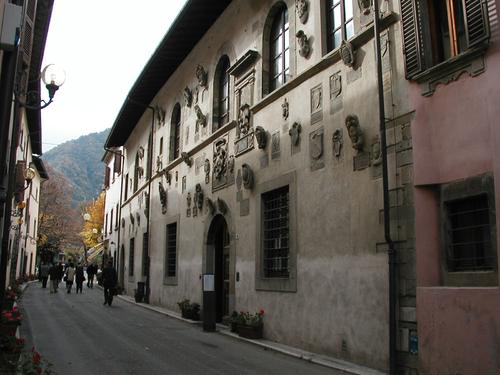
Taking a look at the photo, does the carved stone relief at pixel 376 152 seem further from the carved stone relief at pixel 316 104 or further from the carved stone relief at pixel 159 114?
the carved stone relief at pixel 159 114

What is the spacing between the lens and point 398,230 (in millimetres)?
7699

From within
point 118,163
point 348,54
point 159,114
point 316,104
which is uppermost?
point 118,163

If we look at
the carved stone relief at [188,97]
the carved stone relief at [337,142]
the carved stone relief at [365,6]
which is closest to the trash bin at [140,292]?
the carved stone relief at [188,97]

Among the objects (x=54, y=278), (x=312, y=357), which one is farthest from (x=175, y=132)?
(x=312, y=357)

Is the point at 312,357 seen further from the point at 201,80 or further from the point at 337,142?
the point at 201,80

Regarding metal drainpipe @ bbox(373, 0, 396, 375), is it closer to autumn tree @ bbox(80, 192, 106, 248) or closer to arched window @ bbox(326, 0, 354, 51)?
arched window @ bbox(326, 0, 354, 51)

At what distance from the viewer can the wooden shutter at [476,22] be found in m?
6.45

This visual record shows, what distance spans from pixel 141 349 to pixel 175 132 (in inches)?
457

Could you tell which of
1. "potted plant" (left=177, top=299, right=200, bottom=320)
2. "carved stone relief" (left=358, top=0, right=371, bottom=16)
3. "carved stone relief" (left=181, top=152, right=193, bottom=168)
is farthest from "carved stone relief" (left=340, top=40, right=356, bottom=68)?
"carved stone relief" (left=181, top=152, right=193, bottom=168)

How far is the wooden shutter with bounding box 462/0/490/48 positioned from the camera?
6.45 m

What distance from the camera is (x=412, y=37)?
7.60 metres

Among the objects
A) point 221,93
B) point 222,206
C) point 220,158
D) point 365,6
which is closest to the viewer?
point 365,6

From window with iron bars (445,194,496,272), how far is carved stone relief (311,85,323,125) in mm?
3589

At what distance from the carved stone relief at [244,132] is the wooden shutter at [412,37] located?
5486 millimetres
